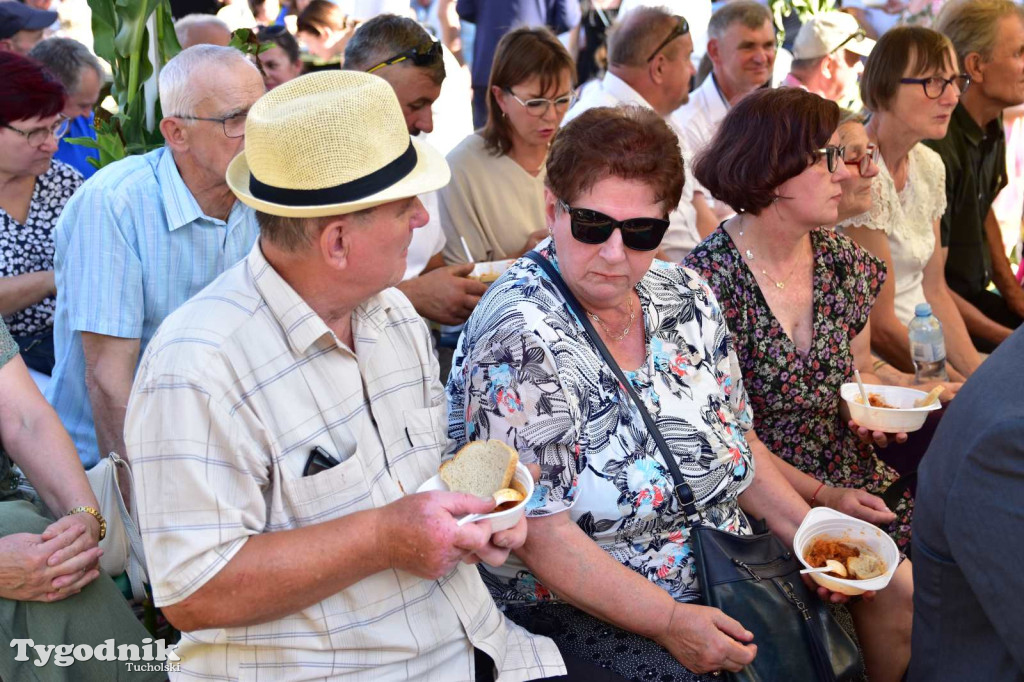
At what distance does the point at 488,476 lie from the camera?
71.9 inches

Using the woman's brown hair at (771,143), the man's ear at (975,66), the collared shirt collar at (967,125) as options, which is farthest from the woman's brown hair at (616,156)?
the man's ear at (975,66)

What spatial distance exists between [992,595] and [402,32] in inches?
119

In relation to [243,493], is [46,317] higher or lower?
lower

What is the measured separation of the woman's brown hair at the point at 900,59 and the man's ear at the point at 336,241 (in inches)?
117

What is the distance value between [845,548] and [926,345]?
62.7 inches

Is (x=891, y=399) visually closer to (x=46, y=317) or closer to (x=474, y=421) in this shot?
(x=474, y=421)

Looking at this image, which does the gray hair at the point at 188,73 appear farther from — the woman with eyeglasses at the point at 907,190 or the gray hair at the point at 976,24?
the gray hair at the point at 976,24

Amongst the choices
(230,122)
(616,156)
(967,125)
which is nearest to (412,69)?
(230,122)

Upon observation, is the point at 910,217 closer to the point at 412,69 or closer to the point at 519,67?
the point at 519,67

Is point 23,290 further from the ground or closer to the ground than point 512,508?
closer to the ground

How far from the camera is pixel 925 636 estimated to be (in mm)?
1913

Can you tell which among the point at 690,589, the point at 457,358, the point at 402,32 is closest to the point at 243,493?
the point at 457,358

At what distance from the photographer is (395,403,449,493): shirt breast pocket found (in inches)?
76.2

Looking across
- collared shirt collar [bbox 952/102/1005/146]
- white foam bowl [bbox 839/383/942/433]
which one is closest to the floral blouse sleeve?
white foam bowl [bbox 839/383/942/433]
